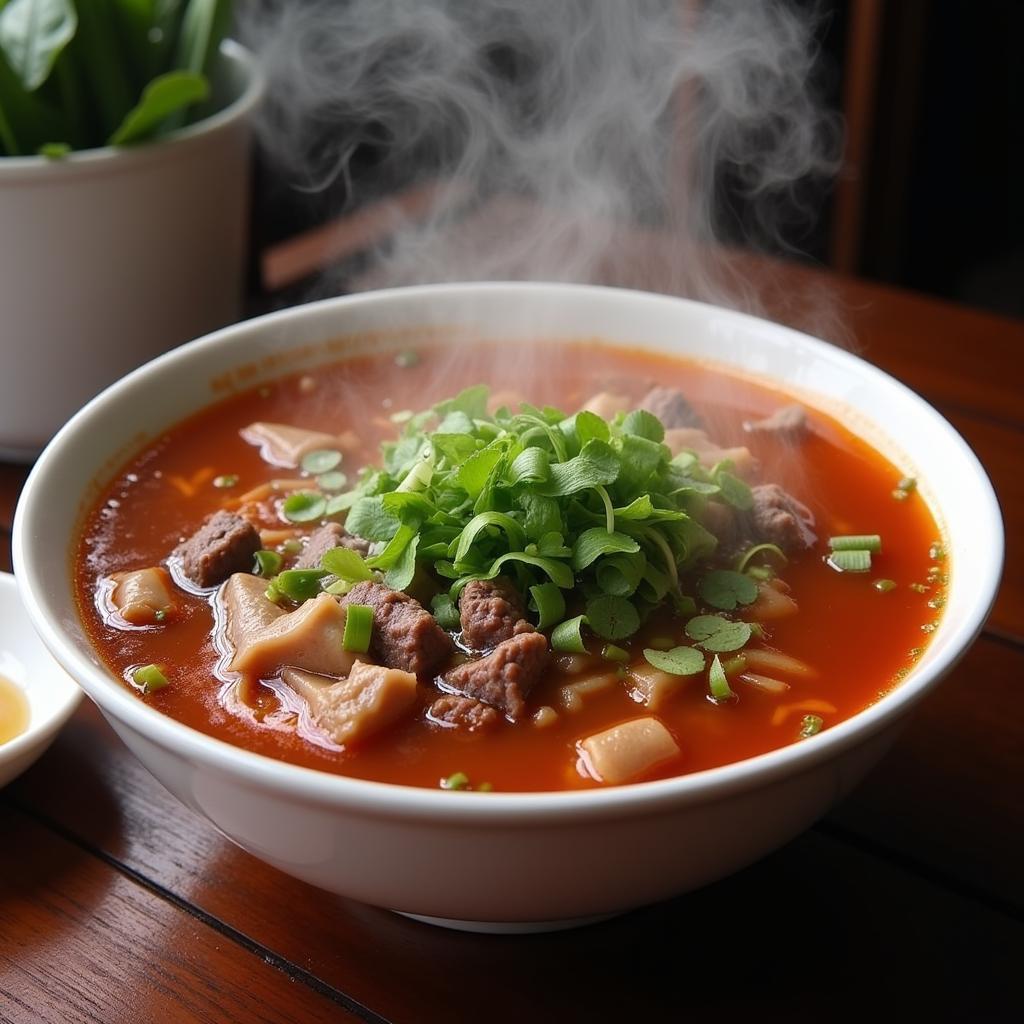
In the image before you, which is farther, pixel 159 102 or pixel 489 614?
pixel 159 102

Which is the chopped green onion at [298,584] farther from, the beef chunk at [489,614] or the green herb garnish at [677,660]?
the green herb garnish at [677,660]

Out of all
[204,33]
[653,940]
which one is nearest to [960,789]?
[653,940]

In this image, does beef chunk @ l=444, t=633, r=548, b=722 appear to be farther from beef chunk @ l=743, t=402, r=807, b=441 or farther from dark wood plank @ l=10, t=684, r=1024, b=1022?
beef chunk @ l=743, t=402, r=807, b=441

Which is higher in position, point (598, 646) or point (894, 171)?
point (598, 646)

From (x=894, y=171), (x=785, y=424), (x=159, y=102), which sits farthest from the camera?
(x=894, y=171)

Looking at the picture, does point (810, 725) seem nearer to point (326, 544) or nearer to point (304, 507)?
point (326, 544)

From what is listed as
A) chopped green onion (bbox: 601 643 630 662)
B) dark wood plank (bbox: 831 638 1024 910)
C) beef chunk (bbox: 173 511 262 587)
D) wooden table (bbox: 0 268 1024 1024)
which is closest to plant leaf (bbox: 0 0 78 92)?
beef chunk (bbox: 173 511 262 587)

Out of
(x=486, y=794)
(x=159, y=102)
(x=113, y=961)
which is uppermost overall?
(x=159, y=102)
